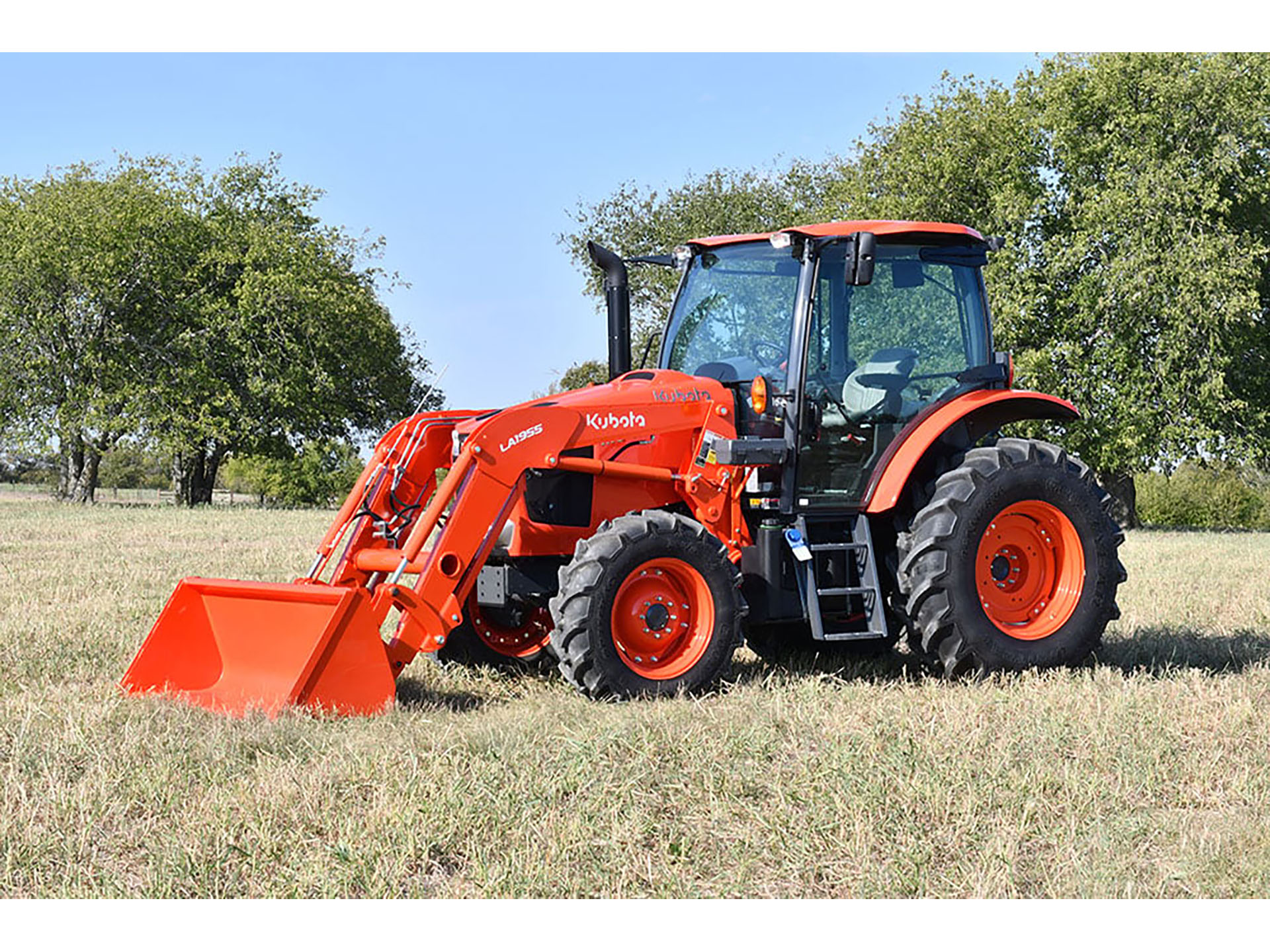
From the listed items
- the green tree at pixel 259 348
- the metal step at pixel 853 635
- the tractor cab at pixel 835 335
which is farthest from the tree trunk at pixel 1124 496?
the metal step at pixel 853 635

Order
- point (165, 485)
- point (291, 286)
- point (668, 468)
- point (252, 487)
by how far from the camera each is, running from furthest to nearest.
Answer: point (165, 485) < point (252, 487) < point (291, 286) < point (668, 468)

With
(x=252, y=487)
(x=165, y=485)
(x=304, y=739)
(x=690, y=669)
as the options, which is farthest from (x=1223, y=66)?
(x=165, y=485)

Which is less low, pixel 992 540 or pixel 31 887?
pixel 992 540

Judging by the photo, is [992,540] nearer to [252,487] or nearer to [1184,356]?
[1184,356]

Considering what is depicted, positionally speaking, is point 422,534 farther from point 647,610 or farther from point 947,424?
point 947,424

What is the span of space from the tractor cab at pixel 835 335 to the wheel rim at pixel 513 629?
1.66 meters

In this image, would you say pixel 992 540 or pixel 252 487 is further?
pixel 252 487

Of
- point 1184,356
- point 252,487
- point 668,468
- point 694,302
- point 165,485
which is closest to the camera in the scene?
point 668,468

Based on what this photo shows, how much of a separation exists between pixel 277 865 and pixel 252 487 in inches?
2008

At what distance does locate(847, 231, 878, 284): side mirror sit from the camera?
725 cm

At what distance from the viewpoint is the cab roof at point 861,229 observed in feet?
25.5

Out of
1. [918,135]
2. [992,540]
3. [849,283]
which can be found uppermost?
[918,135]

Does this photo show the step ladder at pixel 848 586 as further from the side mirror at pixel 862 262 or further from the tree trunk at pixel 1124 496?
the tree trunk at pixel 1124 496

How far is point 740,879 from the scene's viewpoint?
14.3 ft
